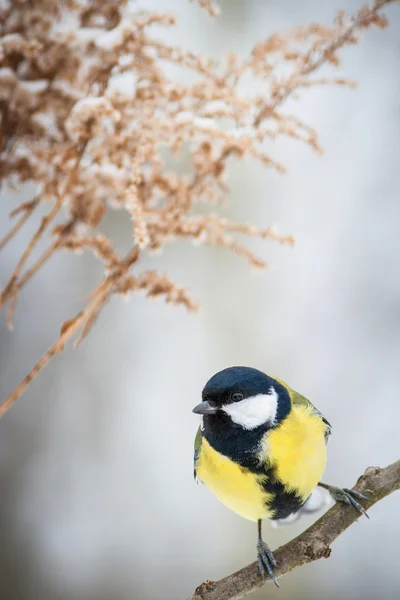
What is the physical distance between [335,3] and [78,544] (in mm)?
1312

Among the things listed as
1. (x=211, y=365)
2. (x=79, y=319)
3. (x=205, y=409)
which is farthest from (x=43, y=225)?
(x=211, y=365)

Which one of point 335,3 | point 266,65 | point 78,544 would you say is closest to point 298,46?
point 266,65

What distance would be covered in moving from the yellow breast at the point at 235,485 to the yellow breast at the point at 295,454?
0.02 metres

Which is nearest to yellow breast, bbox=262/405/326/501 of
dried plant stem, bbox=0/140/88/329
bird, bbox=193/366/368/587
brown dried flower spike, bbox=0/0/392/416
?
bird, bbox=193/366/368/587

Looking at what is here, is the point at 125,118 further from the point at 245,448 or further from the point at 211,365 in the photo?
the point at 211,365

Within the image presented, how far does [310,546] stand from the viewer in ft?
1.58

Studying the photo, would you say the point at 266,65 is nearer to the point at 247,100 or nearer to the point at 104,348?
the point at 247,100

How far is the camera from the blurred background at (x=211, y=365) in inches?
53.3

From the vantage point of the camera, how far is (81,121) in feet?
1.86

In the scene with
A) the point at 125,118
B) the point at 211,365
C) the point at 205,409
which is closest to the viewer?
the point at 205,409

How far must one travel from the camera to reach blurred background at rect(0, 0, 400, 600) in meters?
1.35

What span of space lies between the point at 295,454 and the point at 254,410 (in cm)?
5

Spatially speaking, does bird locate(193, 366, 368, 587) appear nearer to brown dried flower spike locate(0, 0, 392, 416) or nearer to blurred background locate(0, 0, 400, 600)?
brown dried flower spike locate(0, 0, 392, 416)

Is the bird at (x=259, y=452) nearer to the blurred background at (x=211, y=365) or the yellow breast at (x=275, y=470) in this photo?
the yellow breast at (x=275, y=470)
